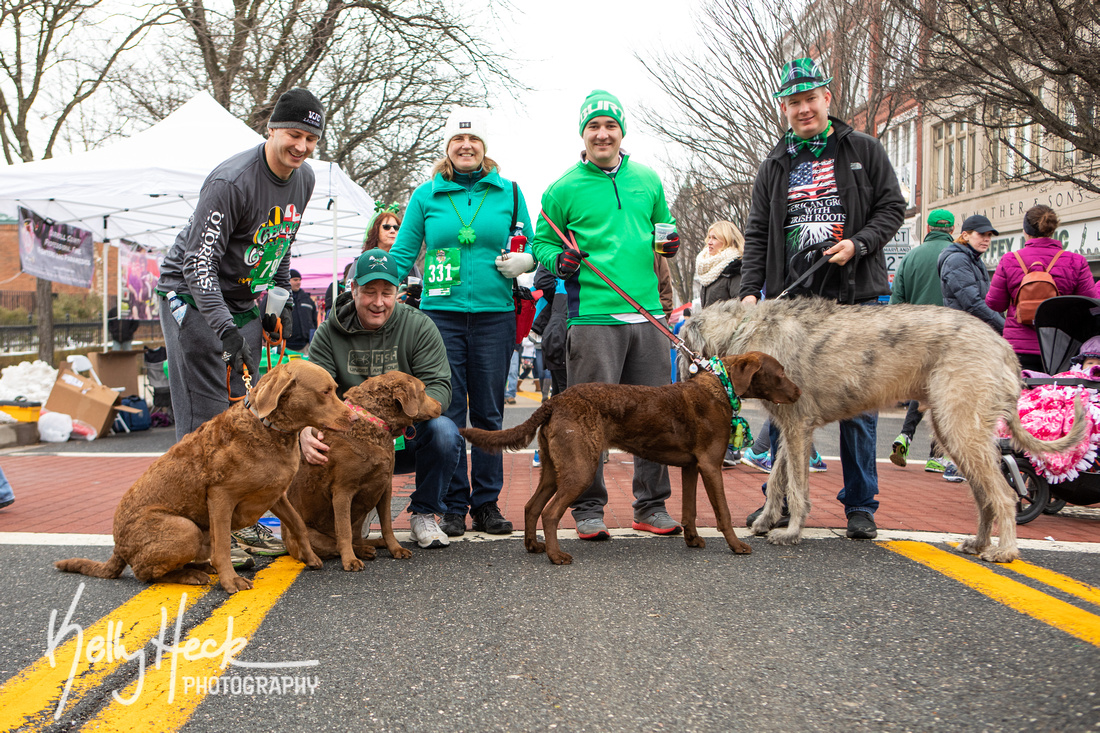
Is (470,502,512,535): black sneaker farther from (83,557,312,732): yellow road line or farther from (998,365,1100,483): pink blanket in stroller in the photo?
(998,365,1100,483): pink blanket in stroller

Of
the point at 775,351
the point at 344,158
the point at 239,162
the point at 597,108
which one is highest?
the point at 344,158

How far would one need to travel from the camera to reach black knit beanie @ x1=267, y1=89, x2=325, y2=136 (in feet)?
13.9

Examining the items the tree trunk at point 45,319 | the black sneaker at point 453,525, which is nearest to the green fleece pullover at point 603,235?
the black sneaker at point 453,525

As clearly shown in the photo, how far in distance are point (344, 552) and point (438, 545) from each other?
2.09 ft

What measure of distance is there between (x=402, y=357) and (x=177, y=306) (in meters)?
1.23

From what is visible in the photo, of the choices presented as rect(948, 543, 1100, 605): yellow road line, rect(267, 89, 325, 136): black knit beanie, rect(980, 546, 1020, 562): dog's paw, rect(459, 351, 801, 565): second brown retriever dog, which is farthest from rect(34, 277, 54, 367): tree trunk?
rect(948, 543, 1100, 605): yellow road line

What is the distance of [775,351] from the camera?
4547 millimetres

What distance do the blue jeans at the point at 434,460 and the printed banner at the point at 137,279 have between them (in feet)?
36.4

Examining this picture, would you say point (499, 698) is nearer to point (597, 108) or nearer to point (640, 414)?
point (640, 414)

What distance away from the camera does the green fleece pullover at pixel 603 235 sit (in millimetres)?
4801

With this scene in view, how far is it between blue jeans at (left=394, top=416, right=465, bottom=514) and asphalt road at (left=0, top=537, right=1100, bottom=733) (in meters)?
0.49

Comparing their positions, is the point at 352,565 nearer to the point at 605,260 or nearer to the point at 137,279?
the point at 605,260

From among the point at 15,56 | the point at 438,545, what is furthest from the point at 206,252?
the point at 15,56

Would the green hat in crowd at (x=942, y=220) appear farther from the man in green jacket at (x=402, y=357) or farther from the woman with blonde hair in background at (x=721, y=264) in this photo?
the man in green jacket at (x=402, y=357)
